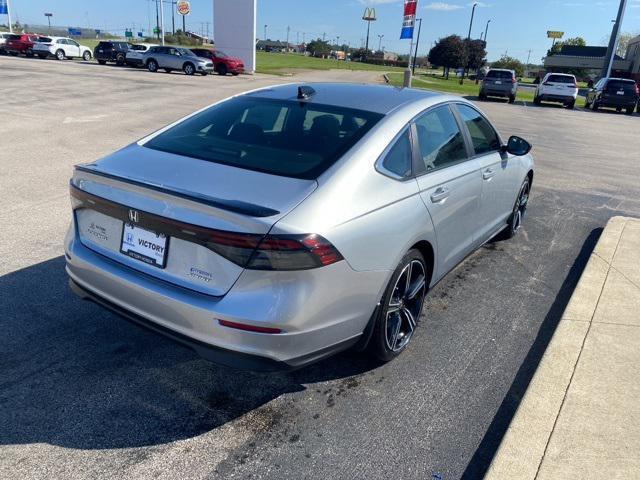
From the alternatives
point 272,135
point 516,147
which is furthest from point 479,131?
point 272,135

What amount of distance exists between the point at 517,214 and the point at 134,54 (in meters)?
35.3

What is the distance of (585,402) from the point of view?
305 cm

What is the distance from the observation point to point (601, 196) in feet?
27.6

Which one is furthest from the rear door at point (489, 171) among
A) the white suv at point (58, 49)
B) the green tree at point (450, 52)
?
the green tree at point (450, 52)

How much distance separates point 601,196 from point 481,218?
16.5 ft

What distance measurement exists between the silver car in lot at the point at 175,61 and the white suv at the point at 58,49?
933cm

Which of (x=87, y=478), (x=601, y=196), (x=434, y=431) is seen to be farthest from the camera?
(x=601, y=196)

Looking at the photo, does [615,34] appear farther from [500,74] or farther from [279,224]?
[279,224]

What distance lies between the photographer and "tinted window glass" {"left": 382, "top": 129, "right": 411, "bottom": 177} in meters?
3.16

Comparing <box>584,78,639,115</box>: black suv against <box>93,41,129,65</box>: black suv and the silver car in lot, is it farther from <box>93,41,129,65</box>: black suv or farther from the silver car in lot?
<box>93,41,129,65</box>: black suv

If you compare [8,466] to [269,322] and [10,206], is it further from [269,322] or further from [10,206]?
[10,206]

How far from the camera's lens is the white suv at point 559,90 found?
89.0ft

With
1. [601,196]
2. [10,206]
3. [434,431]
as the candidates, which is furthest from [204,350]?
[601,196]

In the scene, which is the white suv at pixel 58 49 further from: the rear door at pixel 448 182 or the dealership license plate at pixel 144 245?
the dealership license plate at pixel 144 245
